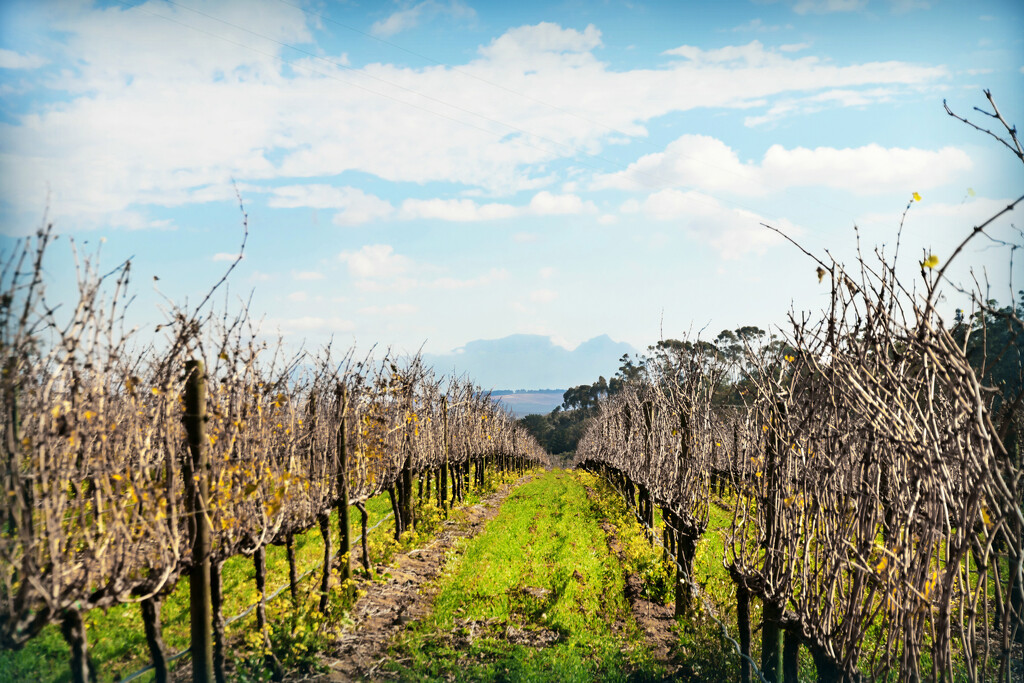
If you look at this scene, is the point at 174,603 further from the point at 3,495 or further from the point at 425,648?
the point at 3,495

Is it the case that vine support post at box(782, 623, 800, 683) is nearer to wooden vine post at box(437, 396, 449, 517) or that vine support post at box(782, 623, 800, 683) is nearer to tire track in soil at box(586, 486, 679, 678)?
tire track in soil at box(586, 486, 679, 678)

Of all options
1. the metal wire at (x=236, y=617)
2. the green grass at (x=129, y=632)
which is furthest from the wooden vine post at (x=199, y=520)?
the green grass at (x=129, y=632)

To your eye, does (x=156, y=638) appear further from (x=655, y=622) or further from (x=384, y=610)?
(x=655, y=622)

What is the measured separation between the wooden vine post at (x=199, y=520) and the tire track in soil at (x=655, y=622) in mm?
3918

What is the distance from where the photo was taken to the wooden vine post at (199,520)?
14.7 feet

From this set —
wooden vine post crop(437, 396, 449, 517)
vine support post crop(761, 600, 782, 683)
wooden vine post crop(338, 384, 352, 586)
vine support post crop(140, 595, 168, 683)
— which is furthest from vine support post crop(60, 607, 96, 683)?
wooden vine post crop(437, 396, 449, 517)

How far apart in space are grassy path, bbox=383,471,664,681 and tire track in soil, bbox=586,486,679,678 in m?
0.10

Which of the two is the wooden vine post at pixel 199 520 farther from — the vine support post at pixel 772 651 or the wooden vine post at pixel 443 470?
the wooden vine post at pixel 443 470

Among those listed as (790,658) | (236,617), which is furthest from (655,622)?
(236,617)

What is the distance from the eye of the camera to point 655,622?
7801 mm

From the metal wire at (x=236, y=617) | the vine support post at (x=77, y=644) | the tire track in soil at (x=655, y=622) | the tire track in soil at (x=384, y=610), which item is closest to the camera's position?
the vine support post at (x=77, y=644)

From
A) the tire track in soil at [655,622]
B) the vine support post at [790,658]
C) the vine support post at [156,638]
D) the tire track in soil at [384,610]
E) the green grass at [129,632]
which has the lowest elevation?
the tire track in soil at [655,622]

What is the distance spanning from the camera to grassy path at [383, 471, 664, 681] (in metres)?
6.24

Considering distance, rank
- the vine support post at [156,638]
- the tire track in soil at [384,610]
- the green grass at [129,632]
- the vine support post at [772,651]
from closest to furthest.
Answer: the vine support post at [156,638] < the vine support post at [772,651] < the green grass at [129,632] < the tire track in soil at [384,610]
